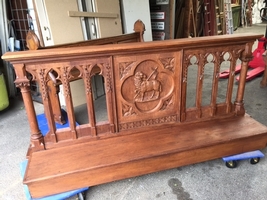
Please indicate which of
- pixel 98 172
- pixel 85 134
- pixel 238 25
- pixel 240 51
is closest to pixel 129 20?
pixel 240 51

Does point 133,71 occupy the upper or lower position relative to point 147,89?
upper

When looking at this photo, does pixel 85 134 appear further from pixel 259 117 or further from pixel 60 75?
pixel 259 117

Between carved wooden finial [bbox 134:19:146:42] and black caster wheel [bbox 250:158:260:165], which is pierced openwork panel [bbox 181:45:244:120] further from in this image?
carved wooden finial [bbox 134:19:146:42]

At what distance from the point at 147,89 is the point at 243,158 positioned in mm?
900

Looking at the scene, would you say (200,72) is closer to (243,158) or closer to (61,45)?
(243,158)

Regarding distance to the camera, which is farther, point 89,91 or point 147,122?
point 147,122

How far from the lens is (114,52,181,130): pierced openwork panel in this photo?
157 centimetres

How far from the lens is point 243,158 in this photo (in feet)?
5.69

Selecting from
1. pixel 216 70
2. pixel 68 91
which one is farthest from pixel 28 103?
pixel 216 70

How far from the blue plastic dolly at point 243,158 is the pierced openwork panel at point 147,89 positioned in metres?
0.50

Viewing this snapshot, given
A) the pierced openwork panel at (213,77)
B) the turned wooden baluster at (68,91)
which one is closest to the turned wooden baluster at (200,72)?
the pierced openwork panel at (213,77)

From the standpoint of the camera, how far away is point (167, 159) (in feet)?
5.17

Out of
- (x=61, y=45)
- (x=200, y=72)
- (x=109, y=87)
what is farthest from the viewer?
(x=61, y=45)

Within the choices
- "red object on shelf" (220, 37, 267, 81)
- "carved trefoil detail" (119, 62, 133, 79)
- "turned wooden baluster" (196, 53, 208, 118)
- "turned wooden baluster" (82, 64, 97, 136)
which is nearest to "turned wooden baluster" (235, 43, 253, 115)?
"turned wooden baluster" (196, 53, 208, 118)
